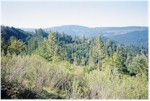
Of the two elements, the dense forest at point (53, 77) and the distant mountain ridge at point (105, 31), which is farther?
the distant mountain ridge at point (105, 31)

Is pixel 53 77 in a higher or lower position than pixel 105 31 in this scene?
lower

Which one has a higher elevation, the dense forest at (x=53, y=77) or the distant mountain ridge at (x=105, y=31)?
the distant mountain ridge at (x=105, y=31)

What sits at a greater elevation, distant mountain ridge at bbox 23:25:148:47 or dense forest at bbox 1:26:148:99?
distant mountain ridge at bbox 23:25:148:47

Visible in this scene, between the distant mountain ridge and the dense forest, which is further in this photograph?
the distant mountain ridge

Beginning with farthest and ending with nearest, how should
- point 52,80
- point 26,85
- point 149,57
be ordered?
1. point 52,80
2. point 26,85
3. point 149,57

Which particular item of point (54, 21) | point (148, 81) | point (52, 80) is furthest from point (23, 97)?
point (148, 81)

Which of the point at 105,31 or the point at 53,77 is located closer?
the point at 53,77

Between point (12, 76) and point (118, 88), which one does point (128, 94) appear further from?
point (12, 76)

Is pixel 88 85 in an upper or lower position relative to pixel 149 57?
lower

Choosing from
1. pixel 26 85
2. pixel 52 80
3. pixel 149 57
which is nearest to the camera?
A: pixel 149 57

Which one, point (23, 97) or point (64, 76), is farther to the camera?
point (64, 76)

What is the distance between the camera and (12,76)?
4.55 m

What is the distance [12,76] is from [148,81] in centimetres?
202

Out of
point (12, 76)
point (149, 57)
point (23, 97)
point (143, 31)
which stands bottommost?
point (23, 97)
